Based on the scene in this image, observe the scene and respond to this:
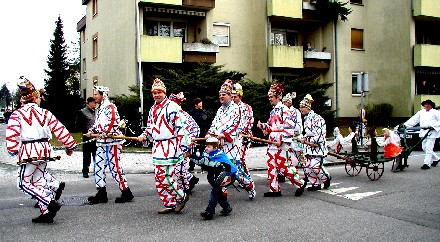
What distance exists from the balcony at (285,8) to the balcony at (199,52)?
15.7ft

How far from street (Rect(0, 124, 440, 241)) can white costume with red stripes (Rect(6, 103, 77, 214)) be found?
530mm

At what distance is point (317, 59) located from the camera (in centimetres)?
2991

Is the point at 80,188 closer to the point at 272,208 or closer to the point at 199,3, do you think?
the point at 272,208

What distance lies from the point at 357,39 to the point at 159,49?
14.9 metres

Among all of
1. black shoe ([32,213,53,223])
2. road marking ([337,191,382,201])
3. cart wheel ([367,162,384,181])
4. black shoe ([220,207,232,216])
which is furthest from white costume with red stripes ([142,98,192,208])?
cart wheel ([367,162,384,181])

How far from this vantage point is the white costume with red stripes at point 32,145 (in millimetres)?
6898

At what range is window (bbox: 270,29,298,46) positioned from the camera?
2992 centimetres

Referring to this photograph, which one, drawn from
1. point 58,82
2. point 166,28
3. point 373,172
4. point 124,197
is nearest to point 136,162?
point 124,197

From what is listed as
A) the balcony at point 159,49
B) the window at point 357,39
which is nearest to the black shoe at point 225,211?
the balcony at point 159,49

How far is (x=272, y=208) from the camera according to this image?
8.09 metres

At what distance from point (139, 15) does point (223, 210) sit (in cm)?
1842

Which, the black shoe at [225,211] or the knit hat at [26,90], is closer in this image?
the knit hat at [26,90]

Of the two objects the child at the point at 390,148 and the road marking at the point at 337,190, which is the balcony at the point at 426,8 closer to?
the child at the point at 390,148

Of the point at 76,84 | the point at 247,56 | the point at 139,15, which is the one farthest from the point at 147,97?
the point at 76,84
